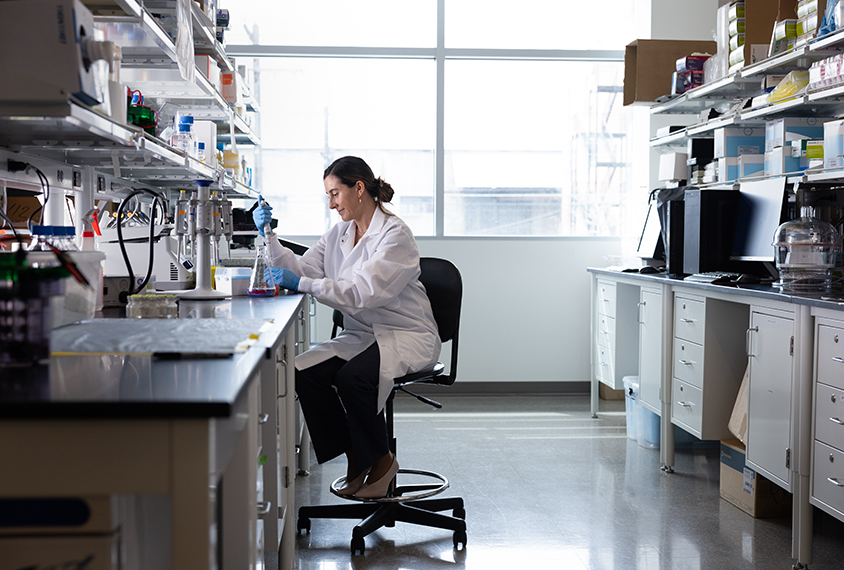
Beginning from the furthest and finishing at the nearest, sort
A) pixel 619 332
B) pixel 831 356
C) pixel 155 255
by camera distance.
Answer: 1. pixel 619 332
2. pixel 155 255
3. pixel 831 356

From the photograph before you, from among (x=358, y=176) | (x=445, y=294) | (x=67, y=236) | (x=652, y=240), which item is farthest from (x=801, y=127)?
(x=67, y=236)

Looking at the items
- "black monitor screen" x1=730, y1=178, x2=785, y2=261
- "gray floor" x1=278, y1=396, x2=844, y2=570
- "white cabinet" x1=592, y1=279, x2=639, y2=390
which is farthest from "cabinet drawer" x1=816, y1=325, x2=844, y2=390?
"white cabinet" x1=592, y1=279, x2=639, y2=390

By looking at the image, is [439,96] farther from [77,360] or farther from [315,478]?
[77,360]

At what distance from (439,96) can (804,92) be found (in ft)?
8.05

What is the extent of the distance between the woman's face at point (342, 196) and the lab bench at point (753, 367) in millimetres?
1407

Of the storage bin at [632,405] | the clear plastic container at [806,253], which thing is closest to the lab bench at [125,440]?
the clear plastic container at [806,253]

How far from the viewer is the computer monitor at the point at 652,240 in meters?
3.91

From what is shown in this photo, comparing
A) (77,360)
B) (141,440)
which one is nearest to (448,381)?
(77,360)

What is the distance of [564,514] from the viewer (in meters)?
2.67

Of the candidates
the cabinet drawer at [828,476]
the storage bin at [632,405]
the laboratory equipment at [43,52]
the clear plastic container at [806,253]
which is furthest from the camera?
the storage bin at [632,405]

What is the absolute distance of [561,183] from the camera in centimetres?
493

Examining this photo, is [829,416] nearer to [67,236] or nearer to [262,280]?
[262,280]

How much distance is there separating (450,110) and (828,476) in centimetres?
338

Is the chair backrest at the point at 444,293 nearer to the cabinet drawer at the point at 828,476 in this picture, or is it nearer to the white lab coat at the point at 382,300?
the white lab coat at the point at 382,300
